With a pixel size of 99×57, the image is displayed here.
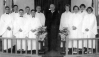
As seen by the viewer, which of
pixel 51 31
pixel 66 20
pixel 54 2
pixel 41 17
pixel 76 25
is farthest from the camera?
pixel 54 2

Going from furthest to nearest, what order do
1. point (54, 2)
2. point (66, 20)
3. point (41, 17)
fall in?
point (54, 2), point (41, 17), point (66, 20)

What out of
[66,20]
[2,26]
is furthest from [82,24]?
[2,26]

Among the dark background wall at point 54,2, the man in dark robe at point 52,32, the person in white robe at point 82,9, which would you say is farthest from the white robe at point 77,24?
the dark background wall at point 54,2

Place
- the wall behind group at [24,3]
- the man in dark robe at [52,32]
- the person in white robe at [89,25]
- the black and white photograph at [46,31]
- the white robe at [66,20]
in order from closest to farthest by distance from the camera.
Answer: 1. the black and white photograph at [46,31]
2. the person in white robe at [89,25]
3. the white robe at [66,20]
4. the man in dark robe at [52,32]
5. the wall behind group at [24,3]

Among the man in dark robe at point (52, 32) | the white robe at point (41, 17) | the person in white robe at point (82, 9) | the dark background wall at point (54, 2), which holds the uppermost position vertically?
the dark background wall at point (54, 2)

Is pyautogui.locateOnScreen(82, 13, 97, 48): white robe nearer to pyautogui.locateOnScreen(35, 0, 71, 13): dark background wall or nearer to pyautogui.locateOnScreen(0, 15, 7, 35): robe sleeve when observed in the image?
pyautogui.locateOnScreen(35, 0, 71, 13): dark background wall

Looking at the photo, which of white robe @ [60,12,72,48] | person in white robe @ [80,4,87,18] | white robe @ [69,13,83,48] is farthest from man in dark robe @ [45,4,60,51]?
person in white robe @ [80,4,87,18]

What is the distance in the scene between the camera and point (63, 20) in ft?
18.4

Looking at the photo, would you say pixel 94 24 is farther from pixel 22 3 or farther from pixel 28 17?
pixel 22 3

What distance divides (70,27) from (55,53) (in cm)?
89

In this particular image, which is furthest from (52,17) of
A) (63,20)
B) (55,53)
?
(55,53)

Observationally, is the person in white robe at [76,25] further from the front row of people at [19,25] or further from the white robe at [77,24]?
the front row of people at [19,25]

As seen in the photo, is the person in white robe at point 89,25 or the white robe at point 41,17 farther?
the white robe at point 41,17

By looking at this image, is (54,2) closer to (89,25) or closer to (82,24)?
(82,24)
